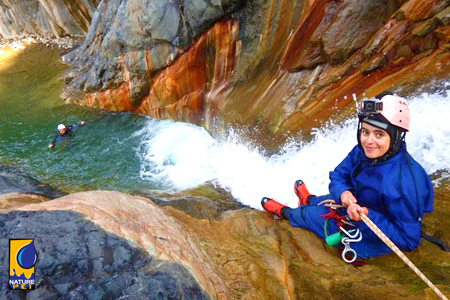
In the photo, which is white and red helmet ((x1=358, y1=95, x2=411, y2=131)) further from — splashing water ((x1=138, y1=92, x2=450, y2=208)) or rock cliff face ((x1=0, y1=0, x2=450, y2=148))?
rock cliff face ((x1=0, y1=0, x2=450, y2=148))

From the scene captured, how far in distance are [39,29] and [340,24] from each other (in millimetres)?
20519

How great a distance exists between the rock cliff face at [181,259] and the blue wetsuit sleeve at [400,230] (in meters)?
0.34

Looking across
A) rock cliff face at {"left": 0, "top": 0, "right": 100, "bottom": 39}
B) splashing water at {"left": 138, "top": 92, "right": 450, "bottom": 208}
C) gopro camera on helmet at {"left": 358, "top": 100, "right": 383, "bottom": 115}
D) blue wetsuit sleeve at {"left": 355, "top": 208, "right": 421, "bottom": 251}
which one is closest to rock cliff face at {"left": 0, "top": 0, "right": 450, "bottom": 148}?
splashing water at {"left": 138, "top": 92, "right": 450, "bottom": 208}

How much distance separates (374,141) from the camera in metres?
2.90

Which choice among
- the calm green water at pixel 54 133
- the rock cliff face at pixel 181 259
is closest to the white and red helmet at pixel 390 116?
the rock cliff face at pixel 181 259

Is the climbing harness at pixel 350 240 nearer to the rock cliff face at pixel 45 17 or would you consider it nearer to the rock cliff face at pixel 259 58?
the rock cliff face at pixel 259 58

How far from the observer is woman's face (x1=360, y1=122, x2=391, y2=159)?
2.87m

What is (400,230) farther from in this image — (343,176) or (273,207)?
(273,207)

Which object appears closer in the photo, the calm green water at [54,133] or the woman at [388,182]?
the woman at [388,182]

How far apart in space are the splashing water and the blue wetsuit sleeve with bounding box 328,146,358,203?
1493 millimetres

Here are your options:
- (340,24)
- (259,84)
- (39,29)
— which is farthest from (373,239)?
(39,29)

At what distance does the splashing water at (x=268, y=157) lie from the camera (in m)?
4.44

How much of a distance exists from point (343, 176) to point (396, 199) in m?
0.75

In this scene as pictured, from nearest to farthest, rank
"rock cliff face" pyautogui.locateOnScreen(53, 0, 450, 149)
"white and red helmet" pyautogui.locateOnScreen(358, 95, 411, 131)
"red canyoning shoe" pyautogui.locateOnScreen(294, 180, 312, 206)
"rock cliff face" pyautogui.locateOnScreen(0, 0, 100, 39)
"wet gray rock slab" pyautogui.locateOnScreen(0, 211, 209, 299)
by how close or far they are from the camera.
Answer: "wet gray rock slab" pyautogui.locateOnScreen(0, 211, 209, 299), "white and red helmet" pyautogui.locateOnScreen(358, 95, 411, 131), "red canyoning shoe" pyautogui.locateOnScreen(294, 180, 312, 206), "rock cliff face" pyautogui.locateOnScreen(53, 0, 450, 149), "rock cliff face" pyautogui.locateOnScreen(0, 0, 100, 39)
